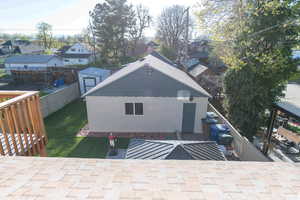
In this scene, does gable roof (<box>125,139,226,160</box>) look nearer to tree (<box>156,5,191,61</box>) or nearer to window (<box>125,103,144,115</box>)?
window (<box>125,103,144,115</box>)

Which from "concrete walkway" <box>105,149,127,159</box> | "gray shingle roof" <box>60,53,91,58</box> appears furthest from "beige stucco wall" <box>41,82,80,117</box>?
"gray shingle roof" <box>60,53,91,58</box>

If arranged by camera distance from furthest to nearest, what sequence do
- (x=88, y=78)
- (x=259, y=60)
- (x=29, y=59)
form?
1. (x=29, y=59)
2. (x=88, y=78)
3. (x=259, y=60)

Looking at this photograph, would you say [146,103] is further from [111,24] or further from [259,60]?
[111,24]

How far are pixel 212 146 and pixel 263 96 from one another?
478 centimetres

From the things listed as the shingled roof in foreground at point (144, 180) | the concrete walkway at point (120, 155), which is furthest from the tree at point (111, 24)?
the shingled roof in foreground at point (144, 180)

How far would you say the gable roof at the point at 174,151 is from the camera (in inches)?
204

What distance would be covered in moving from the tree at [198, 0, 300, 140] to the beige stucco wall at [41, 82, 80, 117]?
1254 centimetres

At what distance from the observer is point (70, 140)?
931 cm

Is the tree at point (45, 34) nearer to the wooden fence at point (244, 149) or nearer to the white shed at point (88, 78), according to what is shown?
the white shed at point (88, 78)

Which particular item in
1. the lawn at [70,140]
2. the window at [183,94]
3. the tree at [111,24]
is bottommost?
the lawn at [70,140]

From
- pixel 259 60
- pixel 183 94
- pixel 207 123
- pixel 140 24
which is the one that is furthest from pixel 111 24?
pixel 259 60

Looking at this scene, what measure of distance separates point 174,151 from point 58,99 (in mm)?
12231

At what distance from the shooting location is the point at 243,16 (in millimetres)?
8852

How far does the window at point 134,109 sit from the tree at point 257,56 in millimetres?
5170
